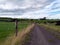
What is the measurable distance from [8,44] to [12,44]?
36 centimetres

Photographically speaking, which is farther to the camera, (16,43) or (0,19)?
(0,19)

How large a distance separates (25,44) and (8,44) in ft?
4.40

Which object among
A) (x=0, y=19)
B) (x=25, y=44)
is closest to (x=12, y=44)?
(x=25, y=44)

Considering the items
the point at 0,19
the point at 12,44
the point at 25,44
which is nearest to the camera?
the point at 12,44

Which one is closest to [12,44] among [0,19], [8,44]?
[8,44]

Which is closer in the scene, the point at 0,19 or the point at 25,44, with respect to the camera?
the point at 25,44

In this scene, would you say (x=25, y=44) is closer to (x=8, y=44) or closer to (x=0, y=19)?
(x=8, y=44)

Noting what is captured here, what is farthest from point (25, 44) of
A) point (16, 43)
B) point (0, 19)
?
point (0, 19)

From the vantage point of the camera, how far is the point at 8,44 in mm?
12945

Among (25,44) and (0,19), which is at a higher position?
(0,19)

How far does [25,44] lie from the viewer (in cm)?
1377

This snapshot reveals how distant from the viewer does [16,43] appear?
13.2m

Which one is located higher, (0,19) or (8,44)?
(0,19)

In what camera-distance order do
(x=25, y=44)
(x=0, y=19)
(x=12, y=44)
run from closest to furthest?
(x=12, y=44) < (x=25, y=44) < (x=0, y=19)
